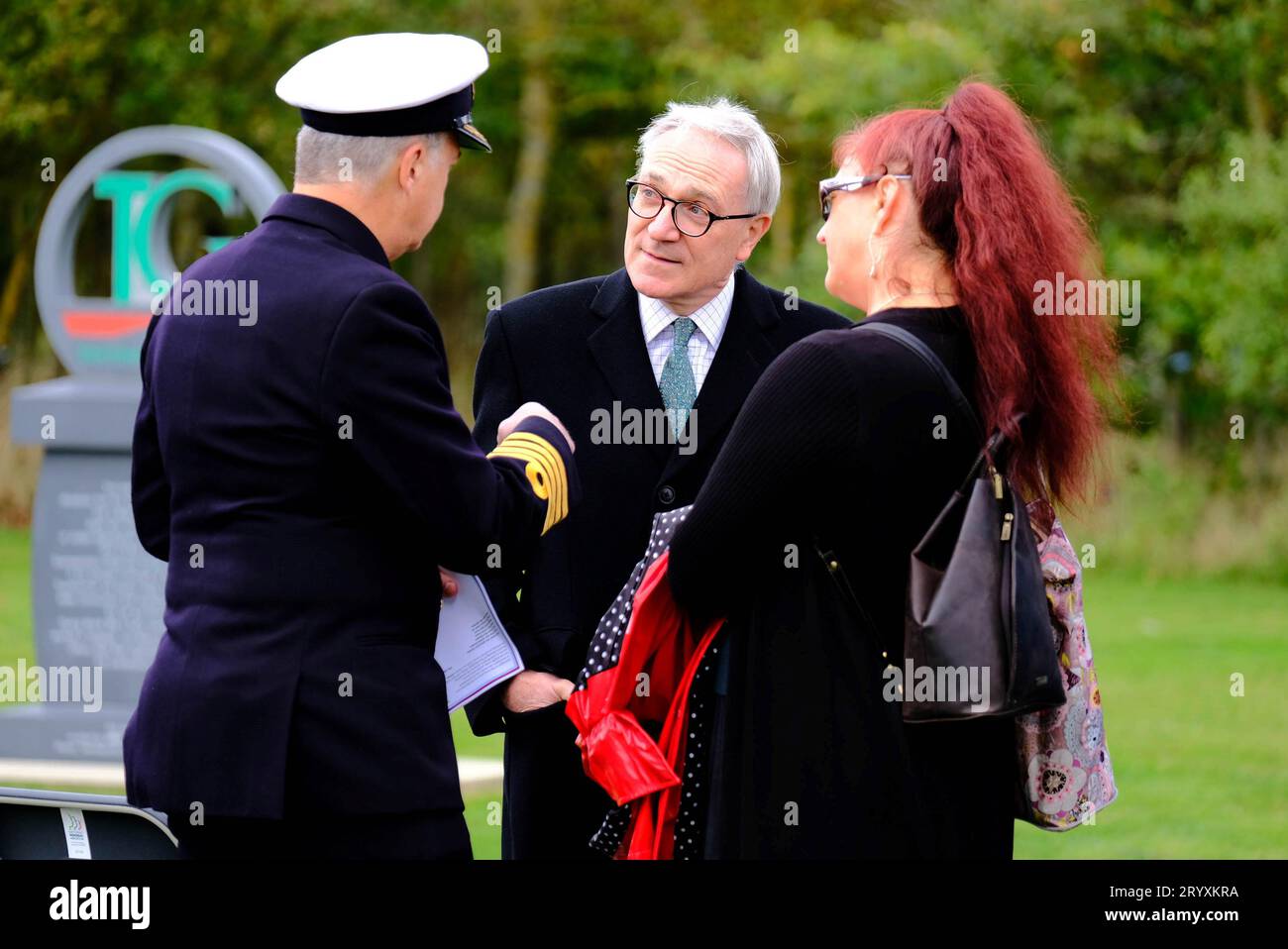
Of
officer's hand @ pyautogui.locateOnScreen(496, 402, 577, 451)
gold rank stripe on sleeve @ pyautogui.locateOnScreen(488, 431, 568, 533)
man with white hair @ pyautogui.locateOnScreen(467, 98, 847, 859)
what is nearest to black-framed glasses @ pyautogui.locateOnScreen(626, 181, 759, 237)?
man with white hair @ pyautogui.locateOnScreen(467, 98, 847, 859)

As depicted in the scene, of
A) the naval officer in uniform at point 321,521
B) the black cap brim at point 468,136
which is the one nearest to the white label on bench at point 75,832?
the naval officer in uniform at point 321,521

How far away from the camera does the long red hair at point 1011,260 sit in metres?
2.80

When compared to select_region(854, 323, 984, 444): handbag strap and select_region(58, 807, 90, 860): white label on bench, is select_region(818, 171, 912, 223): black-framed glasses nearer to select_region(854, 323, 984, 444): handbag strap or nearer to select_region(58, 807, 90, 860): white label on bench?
select_region(854, 323, 984, 444): handbag strap

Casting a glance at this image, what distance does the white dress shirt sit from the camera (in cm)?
389

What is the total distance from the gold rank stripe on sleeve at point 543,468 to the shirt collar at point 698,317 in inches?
37.2

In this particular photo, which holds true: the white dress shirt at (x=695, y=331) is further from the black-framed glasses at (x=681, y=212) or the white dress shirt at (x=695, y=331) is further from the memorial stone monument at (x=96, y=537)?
the memorial stone monument at (x=96, y=537)

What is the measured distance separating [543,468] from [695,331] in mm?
1071

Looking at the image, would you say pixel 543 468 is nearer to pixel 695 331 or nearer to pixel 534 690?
pixel 534 690

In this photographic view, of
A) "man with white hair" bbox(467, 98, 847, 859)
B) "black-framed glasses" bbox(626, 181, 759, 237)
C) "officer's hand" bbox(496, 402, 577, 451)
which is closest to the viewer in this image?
"officer's hand" bbox(496, 402, 577, 451)

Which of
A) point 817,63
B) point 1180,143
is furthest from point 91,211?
point 1180,143

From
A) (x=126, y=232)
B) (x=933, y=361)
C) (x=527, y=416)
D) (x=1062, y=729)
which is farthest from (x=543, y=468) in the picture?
(x=126, y=232)

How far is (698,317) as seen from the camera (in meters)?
3.90

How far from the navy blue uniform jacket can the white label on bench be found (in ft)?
0.35

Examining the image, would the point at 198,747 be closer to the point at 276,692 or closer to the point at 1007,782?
the point at 276,692
